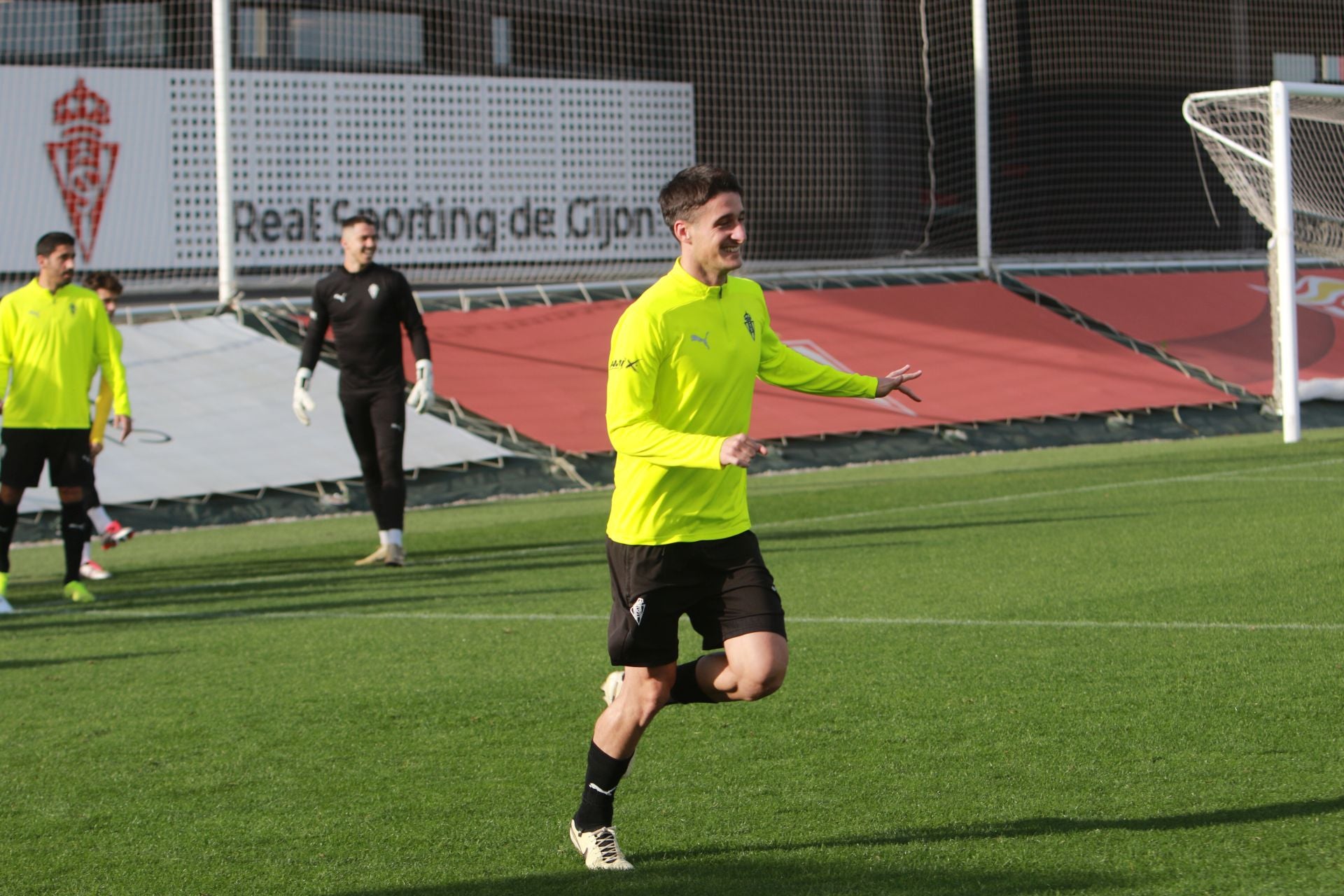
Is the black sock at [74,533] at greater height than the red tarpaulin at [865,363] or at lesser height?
lesser

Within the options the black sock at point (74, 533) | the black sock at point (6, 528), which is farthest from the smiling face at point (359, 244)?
the black sock at point (6, 528)

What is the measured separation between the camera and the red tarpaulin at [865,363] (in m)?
15.5

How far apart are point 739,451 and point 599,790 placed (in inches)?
37.0

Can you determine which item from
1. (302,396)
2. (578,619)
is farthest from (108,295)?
(578,619)

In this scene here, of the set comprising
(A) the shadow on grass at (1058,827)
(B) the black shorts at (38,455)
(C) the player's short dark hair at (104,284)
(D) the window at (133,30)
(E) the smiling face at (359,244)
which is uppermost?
(D) the window at (133,30)

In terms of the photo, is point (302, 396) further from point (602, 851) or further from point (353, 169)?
point (353, 169)

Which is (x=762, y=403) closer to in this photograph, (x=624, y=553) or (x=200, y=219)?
(x=200, y=219)

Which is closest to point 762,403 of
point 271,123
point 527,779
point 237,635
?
point 271,123

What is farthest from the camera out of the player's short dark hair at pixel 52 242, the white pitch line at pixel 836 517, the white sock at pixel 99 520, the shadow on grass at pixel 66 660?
the white sock at pixel 99 520

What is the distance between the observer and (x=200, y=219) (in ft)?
65.2

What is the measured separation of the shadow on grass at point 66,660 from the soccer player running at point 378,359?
2754 millimetres

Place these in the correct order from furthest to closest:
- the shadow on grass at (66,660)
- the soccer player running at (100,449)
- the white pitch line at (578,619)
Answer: the soccer player running at (100,449), the shadow on grass at (66,660), the white pitch line at (578,619)

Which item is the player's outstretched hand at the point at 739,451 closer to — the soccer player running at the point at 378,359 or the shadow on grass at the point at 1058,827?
the shadow on grass at the point at 1058,827

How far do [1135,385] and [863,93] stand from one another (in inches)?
352
